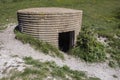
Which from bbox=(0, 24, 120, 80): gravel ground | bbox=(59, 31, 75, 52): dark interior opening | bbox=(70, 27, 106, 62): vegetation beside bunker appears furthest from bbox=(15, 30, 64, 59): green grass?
bbox=(59, 31, 75, 52): dark interior opening

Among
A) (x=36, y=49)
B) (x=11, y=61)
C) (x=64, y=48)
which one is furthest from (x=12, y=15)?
(x=11, y=61)

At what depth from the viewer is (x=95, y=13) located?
25.8 m

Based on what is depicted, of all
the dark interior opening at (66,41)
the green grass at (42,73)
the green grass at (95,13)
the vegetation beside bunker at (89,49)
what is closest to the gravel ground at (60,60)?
the vegetation beside bunker at (89,49)

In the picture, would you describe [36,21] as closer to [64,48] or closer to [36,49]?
[36,49]

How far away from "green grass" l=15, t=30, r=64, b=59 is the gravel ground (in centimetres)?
26

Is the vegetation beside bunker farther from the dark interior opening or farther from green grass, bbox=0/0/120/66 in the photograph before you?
green grass, bbox=0/0/120/66

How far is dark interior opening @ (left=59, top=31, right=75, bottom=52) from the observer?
15898 millimetres

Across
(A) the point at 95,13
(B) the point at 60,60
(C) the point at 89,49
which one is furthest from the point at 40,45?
(A) the point at 95,13

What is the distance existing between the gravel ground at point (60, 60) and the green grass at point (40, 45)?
0.26m

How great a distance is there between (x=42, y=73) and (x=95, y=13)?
16.6 metres

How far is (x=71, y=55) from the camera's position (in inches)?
591

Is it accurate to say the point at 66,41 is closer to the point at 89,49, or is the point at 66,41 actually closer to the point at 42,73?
the point at 89,49

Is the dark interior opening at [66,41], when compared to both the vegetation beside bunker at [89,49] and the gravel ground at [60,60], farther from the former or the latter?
the gravel ground at [60,60]

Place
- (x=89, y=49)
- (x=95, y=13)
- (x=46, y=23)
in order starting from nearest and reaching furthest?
(x=46, y=23), (x=89, y=49), (x=95, y=13)
